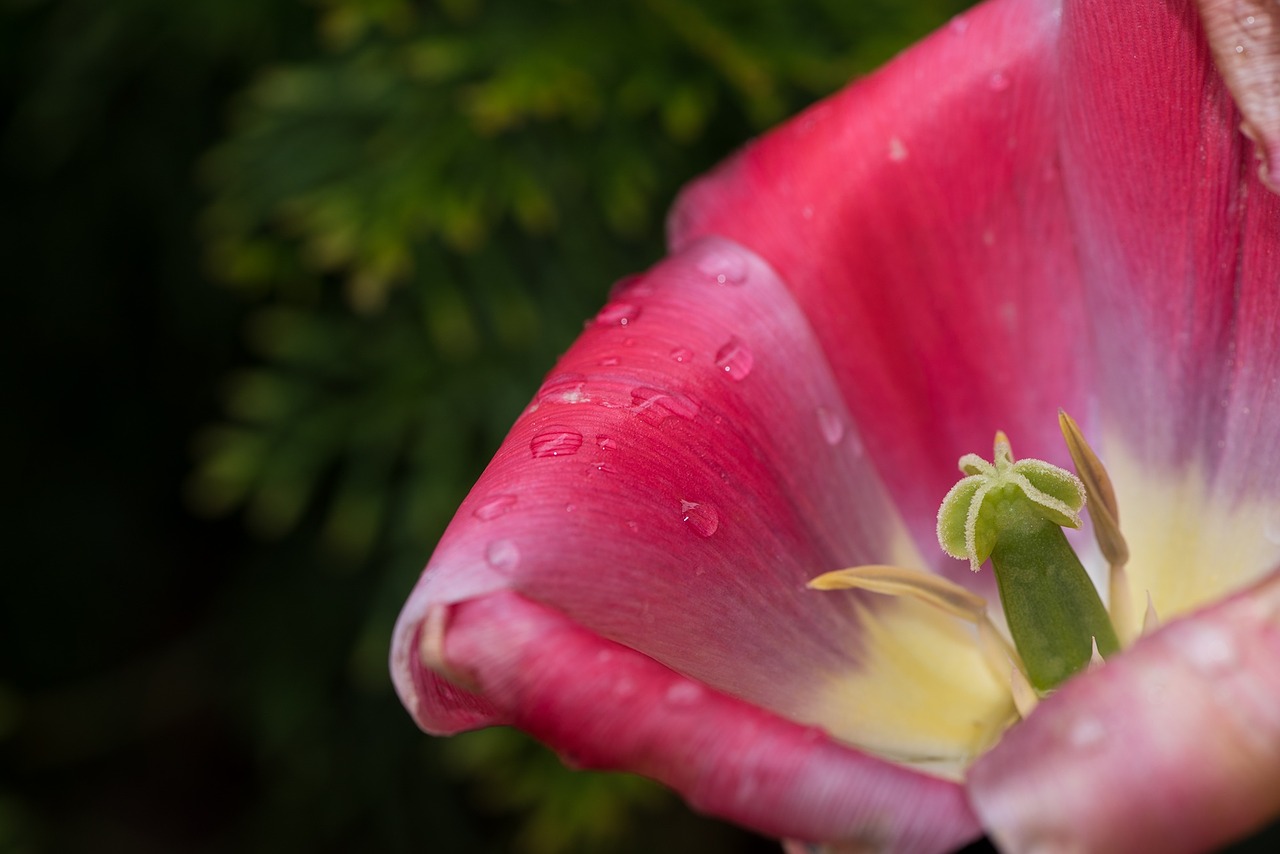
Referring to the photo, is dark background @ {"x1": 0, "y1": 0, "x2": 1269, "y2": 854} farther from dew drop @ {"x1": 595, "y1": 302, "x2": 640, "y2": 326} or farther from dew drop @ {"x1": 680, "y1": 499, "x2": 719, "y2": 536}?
dew drop @ {"x1": 680, "y1": 499, "x2": 719, "y2": 536}

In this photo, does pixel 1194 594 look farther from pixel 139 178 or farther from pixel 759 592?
pixel 139 178

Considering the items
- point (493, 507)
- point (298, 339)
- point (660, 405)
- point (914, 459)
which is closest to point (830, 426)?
point (914, 459)

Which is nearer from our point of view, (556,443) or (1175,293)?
(556,443)

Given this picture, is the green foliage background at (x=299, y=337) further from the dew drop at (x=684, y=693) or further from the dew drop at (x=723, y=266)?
the dew drop at (x=684, y=693)

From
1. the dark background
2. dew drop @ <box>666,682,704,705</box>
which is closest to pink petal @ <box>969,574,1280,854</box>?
dew drop @ <box>666,682,704,705</box>

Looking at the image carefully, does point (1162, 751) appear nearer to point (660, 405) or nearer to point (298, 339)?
point (660, 405)

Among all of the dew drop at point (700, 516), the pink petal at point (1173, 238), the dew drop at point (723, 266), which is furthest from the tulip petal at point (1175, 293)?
the dew drop at point (700, 516)

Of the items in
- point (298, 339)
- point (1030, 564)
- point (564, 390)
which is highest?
point (564, 390)
